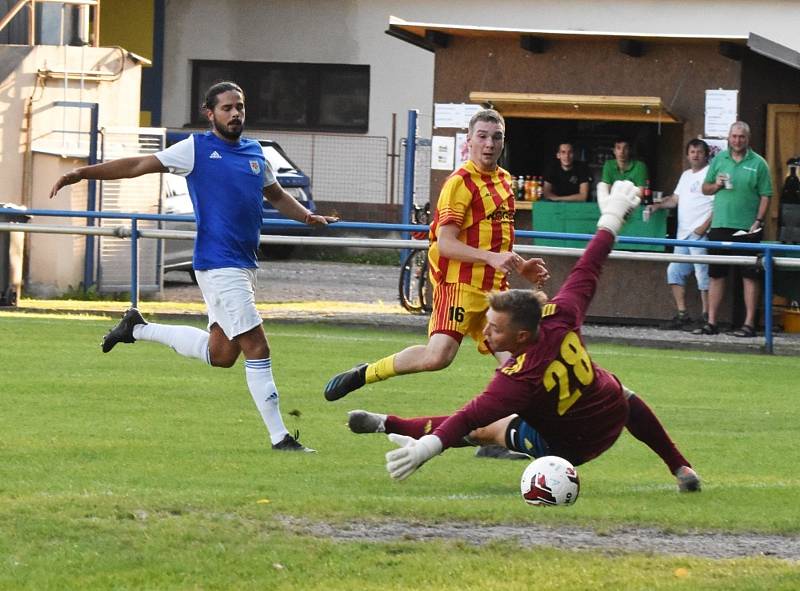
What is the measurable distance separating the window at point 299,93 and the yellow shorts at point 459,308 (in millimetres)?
22804

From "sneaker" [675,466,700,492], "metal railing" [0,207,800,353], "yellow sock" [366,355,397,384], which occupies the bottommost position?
"sneaker" [675,466,700,492]

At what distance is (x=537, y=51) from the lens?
1959 centimetres

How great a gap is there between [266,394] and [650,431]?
2.39 m

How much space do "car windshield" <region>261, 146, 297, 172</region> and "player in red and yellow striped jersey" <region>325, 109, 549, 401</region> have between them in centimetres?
1730

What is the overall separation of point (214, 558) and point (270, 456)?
2.73 meters

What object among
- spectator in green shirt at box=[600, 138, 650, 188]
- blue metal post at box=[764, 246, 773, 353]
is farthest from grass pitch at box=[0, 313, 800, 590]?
spectator in green shirt at box=[600, 138, 650, 188]

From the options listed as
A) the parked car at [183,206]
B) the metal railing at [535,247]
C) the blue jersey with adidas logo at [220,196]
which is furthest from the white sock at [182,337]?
the parked car at [183,206]

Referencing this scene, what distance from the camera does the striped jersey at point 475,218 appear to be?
9.52 meters

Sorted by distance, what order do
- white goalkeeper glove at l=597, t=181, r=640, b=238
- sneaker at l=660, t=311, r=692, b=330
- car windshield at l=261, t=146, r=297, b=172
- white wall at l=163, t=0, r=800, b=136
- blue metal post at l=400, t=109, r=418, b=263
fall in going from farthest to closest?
1. white wall at l=163, t=0, r=800, b=136
2. car windshield at l=261, t=146, r=297, b=172
3. blue metal post at l=400, t=109, r=418, b=263
4. sneaker at l=660, t=311, r=692, b=330
5. white goalkeeper glove at l=597, t=181, r=640, b=238

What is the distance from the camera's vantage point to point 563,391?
24.6 feet

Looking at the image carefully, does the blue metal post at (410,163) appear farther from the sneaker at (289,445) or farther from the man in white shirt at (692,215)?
the sneaker at (289,445)

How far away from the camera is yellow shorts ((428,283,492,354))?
9.68 meters

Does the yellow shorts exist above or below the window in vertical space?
below

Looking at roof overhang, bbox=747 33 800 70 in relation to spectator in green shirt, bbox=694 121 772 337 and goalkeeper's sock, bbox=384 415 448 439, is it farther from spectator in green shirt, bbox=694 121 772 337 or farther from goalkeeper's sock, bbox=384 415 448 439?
goalkeeper's sock, bbox=384 415 448 439
